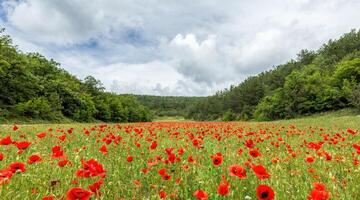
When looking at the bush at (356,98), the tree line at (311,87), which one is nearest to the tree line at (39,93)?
the tree line at (311,87)

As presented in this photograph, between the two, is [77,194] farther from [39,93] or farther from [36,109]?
[39,93]

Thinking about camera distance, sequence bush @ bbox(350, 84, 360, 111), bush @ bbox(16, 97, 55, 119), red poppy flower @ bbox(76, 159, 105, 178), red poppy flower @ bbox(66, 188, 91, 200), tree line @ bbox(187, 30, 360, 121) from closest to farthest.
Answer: red poppy flower @ bbox(66, 188, 91, 200)
red poppy flower @ bbox(76, 159, 105, 178)
bush @ bbox(16, 97, 55, 119)
bush @ bbox(350, 84, 360, 111)
tree line @ bbox(187, 30, 360, 121)

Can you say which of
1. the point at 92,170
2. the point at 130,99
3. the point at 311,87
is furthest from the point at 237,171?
the point at 130,99

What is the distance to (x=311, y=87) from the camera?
59.3 metres

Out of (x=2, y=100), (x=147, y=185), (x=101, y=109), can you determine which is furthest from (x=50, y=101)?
(x=147, y=185)

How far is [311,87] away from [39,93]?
4828 cm

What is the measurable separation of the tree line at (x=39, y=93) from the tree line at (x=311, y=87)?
3678cm

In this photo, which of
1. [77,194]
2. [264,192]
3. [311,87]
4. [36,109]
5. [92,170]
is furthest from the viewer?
[311,87]

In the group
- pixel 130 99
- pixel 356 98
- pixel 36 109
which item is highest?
pixel 130 99

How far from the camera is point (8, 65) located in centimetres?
3703

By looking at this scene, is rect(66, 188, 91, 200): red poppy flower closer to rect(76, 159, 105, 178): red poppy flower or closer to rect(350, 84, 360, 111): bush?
rect(76, 159, 105, 178): red poppy flower

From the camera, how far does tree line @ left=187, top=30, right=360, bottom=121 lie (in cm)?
5625

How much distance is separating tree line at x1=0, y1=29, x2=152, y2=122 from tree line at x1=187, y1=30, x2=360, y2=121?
36.8 m

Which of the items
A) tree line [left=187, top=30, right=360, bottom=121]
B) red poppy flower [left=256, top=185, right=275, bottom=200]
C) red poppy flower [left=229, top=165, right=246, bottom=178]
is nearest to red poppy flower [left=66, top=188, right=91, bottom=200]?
red poppy flower [left=256, top=185, right=275, bottom=200]
